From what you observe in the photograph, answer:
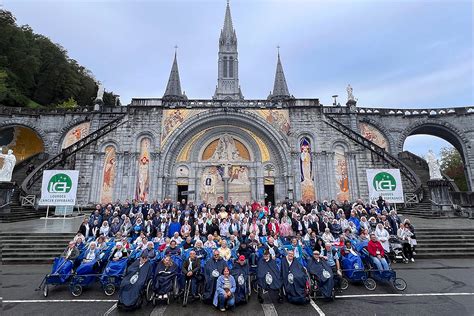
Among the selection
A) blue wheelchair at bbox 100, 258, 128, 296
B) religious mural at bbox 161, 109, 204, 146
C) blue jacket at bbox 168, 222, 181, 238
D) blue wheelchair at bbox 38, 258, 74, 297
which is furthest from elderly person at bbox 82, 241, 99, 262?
religious mural at bbox 161, 109, 204, 146

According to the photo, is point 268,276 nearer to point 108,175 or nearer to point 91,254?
point 91,254

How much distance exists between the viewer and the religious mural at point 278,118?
21062 millimetres

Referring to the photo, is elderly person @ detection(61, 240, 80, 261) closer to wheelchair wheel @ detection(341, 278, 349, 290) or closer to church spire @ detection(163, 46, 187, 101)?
wheelchair wheel @ detection(341, 278, 349, 290)

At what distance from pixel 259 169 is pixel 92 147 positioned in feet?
46.8

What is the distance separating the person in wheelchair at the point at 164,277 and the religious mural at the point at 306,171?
612 inches

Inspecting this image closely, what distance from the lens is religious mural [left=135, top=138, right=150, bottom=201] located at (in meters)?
19.2

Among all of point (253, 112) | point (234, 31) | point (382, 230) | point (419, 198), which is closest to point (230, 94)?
point (234, 31)

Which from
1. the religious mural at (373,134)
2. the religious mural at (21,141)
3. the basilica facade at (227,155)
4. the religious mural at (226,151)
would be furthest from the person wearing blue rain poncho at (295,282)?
the religious mural at (21,141)

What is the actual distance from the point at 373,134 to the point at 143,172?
22.8m

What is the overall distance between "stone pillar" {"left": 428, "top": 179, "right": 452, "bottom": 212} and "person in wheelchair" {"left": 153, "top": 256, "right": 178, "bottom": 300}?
17.0 m

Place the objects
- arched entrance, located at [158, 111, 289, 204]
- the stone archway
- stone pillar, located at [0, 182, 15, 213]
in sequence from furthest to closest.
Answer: the stone archway, arched entrance, located at [158, 111, 289, 204], stone pillar, located at [0, 182, 15, 213]

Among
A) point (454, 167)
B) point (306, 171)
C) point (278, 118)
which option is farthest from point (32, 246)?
point (454, 167)

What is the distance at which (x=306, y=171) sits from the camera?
20391 millimetres

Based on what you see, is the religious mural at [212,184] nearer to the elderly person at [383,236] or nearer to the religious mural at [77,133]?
the religious mural at [77,133]
